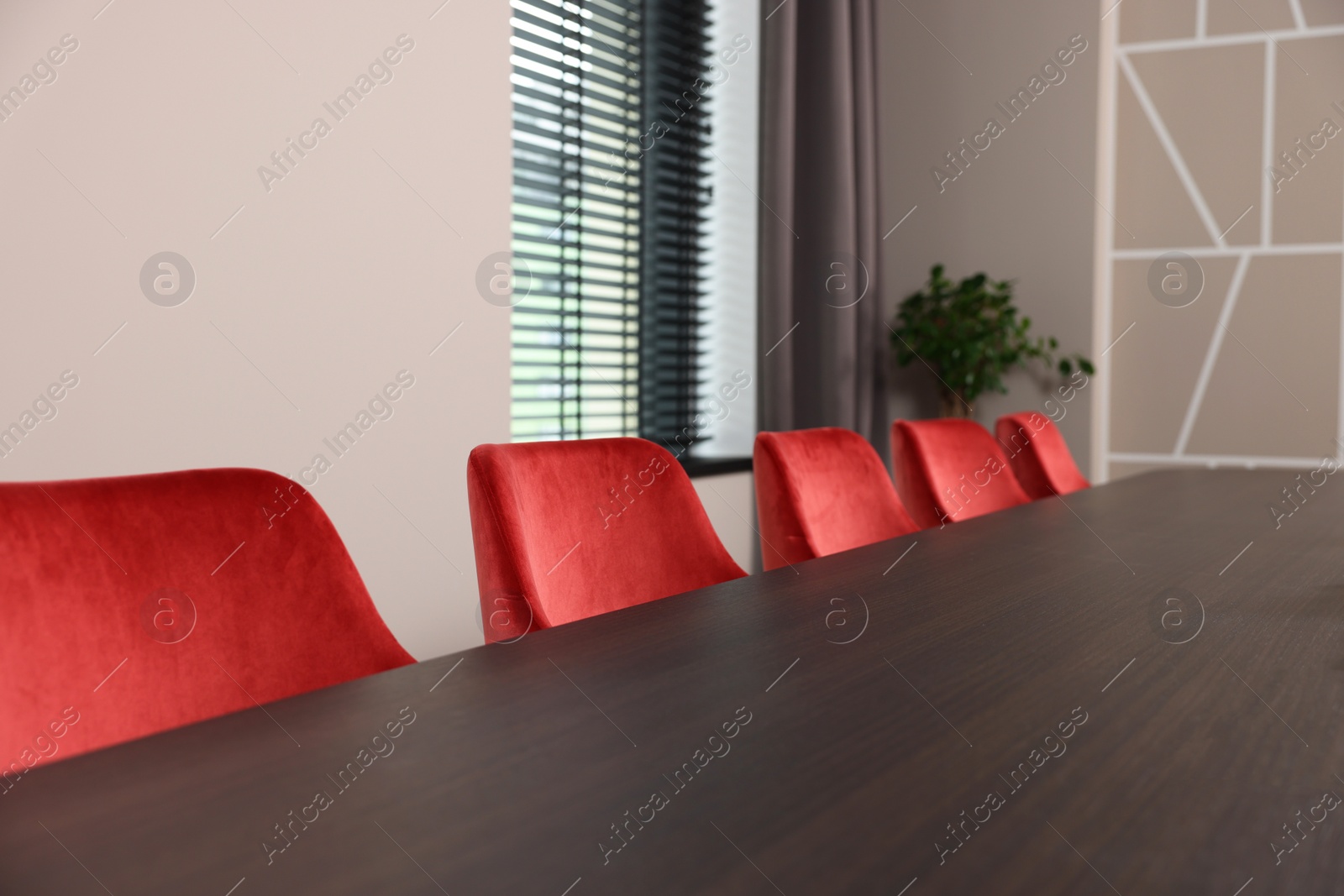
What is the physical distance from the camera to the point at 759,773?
1.46 ft

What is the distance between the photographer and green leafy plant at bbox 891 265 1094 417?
13.7 feet

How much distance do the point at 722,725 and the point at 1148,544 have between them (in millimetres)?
965

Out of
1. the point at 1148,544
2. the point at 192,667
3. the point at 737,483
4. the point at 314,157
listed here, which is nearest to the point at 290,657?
the point at 192,667

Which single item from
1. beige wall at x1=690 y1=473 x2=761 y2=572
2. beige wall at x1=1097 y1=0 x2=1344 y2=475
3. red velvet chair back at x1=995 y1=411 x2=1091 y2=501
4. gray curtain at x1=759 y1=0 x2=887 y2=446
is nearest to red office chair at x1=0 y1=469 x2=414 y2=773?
red velvet chair back at x1=995 y1=411 x2=1091 y2=501

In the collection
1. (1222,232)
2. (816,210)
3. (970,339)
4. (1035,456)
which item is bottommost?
(1035,456)

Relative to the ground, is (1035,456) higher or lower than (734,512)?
higher

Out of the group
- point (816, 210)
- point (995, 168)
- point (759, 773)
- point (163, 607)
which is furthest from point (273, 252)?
point (995, 168)

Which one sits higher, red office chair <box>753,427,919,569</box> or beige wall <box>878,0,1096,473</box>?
beige wall <box>878,0,1096,473</box>

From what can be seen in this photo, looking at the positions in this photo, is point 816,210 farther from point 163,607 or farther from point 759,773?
point 759,773

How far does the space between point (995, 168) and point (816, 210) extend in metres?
1.09

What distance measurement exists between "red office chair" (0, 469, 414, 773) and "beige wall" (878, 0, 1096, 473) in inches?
160

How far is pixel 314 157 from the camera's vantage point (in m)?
2.06

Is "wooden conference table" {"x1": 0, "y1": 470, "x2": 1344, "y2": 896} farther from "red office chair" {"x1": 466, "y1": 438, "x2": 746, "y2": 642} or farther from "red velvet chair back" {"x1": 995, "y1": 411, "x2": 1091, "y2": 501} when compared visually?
"red velvet chair back" {"x1": 995, "y1": 411, "x2": 1091, "y2": 501}

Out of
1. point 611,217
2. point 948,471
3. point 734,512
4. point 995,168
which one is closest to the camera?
point 948,471
